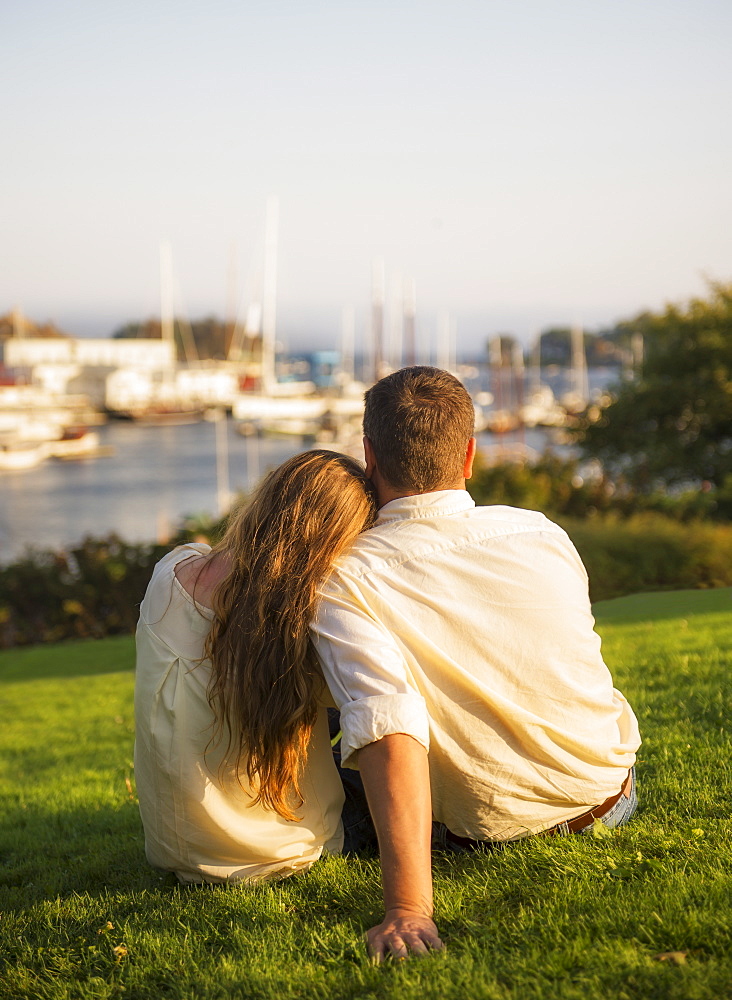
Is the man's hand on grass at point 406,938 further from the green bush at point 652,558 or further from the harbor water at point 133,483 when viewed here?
the harbor water at point 133,483

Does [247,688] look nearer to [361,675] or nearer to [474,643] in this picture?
[361,675]

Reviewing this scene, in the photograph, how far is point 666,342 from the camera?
1969cm

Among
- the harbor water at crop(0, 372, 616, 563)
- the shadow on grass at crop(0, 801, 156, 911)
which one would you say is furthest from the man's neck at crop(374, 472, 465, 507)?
the harbor water at crop(0, 372, 616, 563)

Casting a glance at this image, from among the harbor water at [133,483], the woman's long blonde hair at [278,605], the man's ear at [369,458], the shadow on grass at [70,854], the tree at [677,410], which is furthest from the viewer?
the harbor water at [133,483]

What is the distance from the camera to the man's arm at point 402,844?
2.10 m

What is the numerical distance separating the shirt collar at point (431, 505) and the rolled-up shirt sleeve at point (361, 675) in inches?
10.8

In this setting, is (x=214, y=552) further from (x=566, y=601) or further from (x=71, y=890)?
(x=71, y=890)

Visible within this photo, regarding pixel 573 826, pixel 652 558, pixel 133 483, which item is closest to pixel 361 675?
pixel 573 826

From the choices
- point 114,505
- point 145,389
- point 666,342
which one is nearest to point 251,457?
point 114,505

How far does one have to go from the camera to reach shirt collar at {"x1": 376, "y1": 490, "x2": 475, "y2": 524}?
2.42 metres

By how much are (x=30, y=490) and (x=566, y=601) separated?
5770cm

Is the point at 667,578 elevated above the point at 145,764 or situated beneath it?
situated beneath

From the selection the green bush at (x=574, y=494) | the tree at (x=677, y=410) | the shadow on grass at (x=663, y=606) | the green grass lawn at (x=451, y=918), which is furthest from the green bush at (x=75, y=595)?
the tree at (x=677, y=410)

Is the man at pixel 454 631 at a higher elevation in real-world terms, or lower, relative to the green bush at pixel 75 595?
higher
